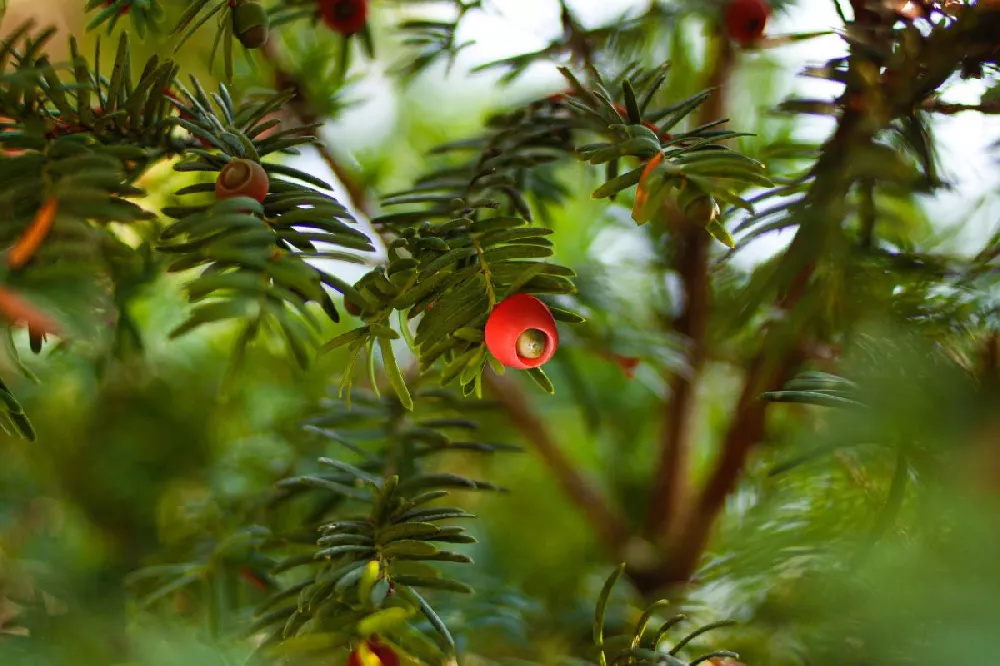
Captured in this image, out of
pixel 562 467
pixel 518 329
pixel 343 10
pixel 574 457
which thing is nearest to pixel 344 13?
pixel 343 10

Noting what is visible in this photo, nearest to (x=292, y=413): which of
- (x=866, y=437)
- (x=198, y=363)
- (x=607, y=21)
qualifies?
(x=198, y=363)

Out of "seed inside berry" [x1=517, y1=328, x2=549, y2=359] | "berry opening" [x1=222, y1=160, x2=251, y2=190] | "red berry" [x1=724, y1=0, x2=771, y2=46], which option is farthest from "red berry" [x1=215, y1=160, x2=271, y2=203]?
"red berry" [x1=724, y1=0, x2=771, y2=46]

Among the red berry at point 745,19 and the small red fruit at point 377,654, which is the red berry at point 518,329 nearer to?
the small red fruit at point 377,654

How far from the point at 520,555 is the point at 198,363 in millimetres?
318

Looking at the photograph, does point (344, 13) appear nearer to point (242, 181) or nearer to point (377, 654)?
point (242, 181)

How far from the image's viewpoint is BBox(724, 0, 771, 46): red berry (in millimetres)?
426

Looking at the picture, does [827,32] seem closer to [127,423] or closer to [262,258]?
[262,258]

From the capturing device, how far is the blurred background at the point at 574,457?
0.78 feet

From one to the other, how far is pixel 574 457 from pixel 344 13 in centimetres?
47

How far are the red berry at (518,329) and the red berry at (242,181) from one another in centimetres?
9

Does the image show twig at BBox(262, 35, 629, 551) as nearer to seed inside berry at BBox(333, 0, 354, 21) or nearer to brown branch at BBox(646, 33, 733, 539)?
brown branch at BBox(646, 33, 733, 539)

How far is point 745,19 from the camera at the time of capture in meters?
0.43

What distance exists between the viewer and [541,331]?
0.96ft

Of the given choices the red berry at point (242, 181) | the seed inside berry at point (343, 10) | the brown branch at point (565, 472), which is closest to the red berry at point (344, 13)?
the seed inside berry at point (343, 10)
